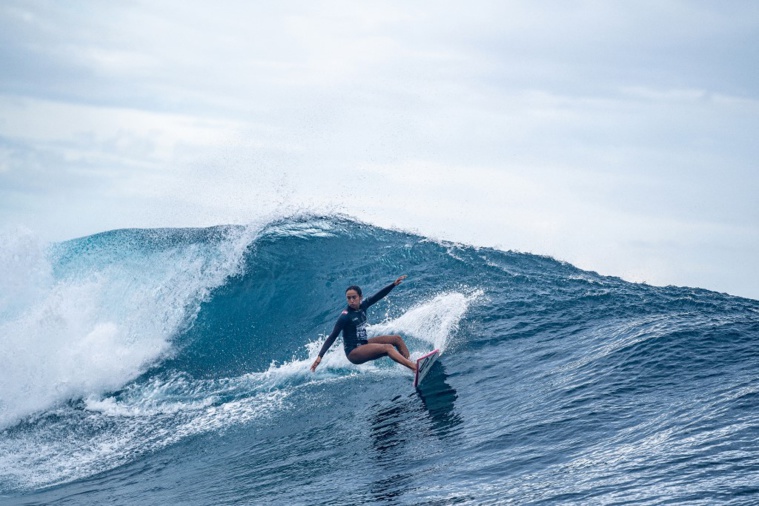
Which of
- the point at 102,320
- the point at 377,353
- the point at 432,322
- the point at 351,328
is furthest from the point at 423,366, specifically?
the point at 102,320

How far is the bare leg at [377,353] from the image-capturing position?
995cm

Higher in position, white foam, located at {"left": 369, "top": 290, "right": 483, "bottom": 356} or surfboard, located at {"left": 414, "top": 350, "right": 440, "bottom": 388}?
white foam, located at {"left": 369, "top": 290, "right": 483, "bottom": 356}

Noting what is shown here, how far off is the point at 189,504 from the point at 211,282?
28.7 feet

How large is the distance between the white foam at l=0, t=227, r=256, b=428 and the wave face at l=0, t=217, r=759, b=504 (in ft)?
0.16

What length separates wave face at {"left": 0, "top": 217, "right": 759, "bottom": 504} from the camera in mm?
6730

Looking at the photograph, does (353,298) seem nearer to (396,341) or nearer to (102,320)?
(396,341)

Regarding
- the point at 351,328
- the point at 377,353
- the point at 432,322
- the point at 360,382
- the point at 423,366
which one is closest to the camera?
the point at 423,366

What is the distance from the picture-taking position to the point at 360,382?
10.8m

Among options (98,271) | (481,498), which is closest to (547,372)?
(481,498)

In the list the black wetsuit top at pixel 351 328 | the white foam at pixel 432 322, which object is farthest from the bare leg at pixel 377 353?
the white foam at pixel 432 322

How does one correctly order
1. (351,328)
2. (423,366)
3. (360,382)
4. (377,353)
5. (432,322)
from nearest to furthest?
(423,366)
(377,353)
(351,328)
(360,382)
(432,322)

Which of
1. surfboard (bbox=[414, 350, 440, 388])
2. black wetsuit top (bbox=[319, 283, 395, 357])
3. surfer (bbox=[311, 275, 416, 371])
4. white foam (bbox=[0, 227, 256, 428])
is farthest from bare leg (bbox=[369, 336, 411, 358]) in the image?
white foam (bbox=[0, 227, 256, 428])

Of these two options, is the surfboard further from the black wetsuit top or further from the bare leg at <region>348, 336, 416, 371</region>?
the black wetsuit top

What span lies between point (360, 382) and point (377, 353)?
0.96m
